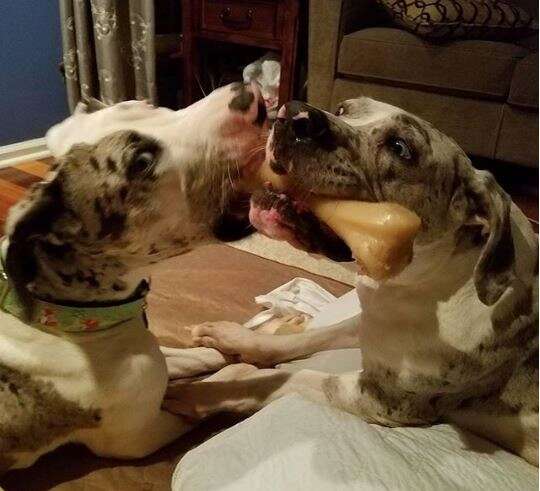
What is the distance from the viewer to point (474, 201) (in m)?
1.71

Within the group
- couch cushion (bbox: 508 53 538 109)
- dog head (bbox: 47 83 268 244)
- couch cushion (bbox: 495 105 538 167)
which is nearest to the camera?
dog head (bbox: 47 83 268 244)

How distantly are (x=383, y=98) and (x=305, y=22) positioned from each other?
84 cm

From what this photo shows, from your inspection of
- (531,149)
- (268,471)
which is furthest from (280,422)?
(531,149)

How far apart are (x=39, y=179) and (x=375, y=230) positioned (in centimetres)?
329

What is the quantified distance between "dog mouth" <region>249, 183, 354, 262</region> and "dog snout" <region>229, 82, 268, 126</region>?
187 millimetres

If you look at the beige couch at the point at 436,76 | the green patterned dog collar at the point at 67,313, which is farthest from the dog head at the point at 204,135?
the beige couch at the point at 436,76

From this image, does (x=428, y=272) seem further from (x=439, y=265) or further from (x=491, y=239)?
(x=491, y=239)

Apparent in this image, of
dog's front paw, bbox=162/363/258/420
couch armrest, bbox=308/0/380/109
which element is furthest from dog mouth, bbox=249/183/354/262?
couch armrest, bbox=308/0/380/109

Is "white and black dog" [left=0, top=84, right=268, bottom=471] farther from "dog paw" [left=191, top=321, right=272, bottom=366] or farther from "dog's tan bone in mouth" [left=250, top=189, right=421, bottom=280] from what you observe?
"dog paw" [left=191, top=321, right=272, bottom=366]

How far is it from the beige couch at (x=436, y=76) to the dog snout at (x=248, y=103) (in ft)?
8.99

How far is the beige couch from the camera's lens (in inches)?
165

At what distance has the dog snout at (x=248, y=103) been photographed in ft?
5.76

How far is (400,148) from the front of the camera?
1724 millimetres

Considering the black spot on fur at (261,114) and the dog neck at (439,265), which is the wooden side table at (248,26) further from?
the dog neck at (439,265)
